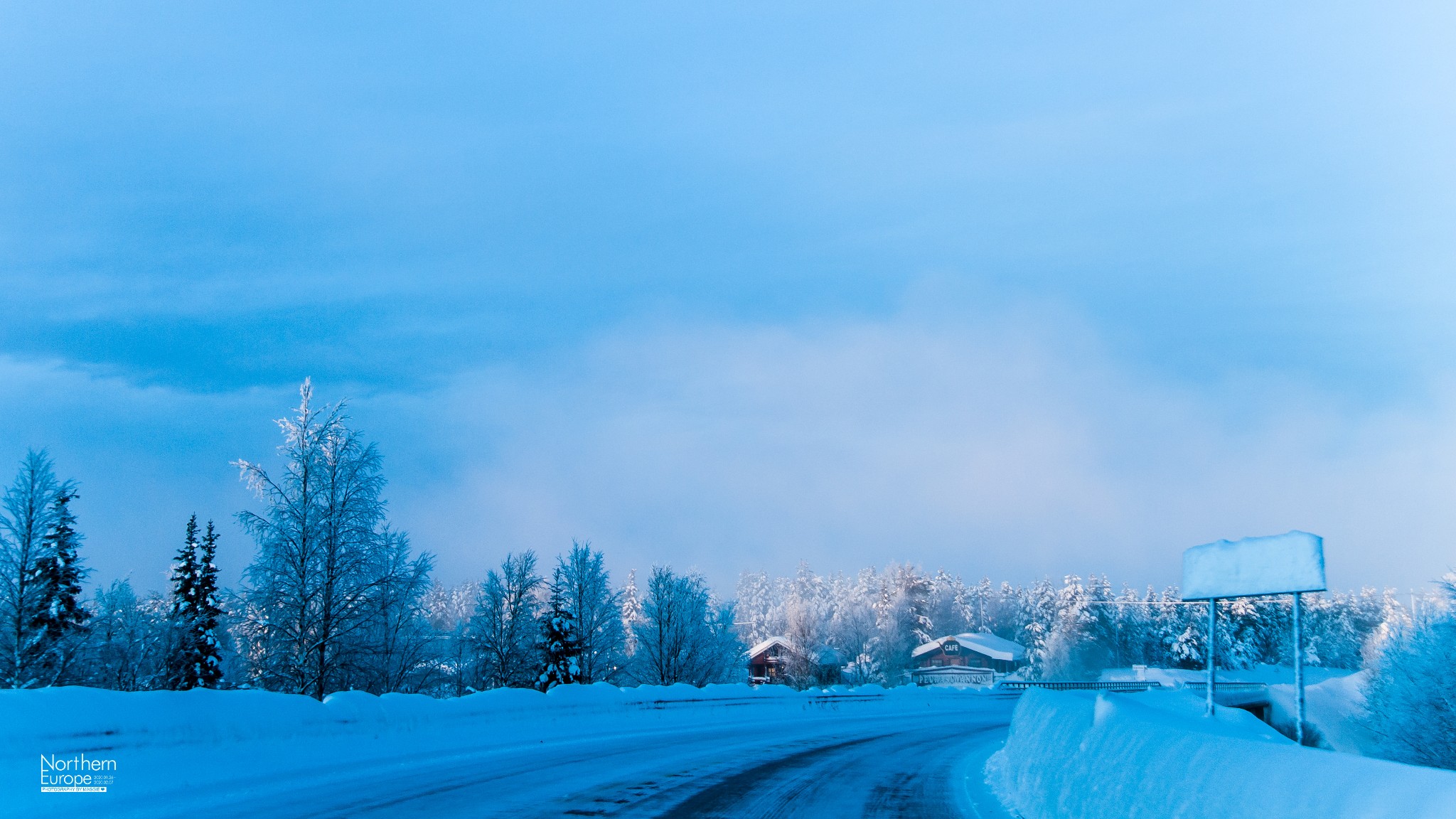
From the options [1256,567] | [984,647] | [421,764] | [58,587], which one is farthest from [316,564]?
[984,647]

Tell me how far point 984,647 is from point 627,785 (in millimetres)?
98607

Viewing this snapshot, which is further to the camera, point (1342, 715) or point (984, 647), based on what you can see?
point (984, 647)

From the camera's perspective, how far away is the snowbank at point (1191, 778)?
16.4 ft

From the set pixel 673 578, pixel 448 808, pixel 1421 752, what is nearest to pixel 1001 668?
pixel 673 578

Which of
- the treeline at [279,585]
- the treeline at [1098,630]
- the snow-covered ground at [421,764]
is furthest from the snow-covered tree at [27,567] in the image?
the treeline at [1098,630]

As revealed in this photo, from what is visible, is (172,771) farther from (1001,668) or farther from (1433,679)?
(1001,668)

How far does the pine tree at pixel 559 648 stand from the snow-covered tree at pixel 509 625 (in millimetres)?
14525

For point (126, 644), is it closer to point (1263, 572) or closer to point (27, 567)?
point (27, 567)

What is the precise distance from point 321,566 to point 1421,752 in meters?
35.1

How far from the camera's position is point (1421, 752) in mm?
22781

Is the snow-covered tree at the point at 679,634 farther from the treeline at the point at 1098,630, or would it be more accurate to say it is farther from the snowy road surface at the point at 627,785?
the snowy road surface at the point at 627,785

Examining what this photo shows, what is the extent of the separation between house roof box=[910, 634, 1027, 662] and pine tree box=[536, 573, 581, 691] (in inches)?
2713

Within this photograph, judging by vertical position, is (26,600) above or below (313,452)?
below

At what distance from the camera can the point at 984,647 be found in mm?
104438
